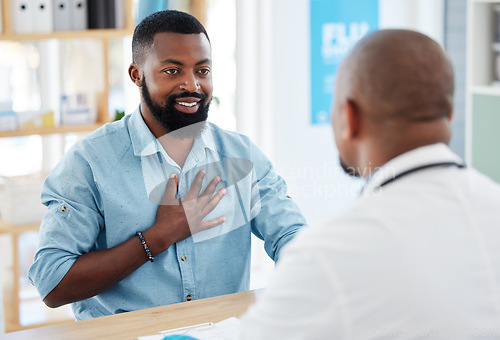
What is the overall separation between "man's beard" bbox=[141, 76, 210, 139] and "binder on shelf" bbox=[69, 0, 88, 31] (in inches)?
51.3

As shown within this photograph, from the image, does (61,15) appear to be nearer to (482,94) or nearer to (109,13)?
(109,13)

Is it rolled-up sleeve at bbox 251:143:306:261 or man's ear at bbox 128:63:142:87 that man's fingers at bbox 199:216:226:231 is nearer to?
rolled-up sleeve at bbox 251:143:306:261

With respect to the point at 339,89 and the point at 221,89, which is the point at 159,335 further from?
the point at 221,89

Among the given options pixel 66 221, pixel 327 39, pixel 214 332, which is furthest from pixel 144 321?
pixel 327 39

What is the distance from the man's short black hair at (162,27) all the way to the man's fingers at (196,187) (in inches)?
14.8

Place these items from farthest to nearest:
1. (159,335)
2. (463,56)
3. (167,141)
Result: 1. (463,56)
2. (167,141)
3. (159,335)

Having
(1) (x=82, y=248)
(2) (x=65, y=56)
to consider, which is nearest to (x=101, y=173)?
(1) (x=82, y=248)

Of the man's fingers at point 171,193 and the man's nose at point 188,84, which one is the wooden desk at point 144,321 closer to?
the man's fingers at point 171,193

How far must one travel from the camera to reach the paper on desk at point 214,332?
4.57ft

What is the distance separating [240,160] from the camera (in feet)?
6.22

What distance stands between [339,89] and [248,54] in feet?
9.55

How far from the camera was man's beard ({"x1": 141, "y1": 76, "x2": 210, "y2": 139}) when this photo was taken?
5.88 feet

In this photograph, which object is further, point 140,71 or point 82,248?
point 140,71

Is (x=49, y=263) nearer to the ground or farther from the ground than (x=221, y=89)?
nearer to the ground
